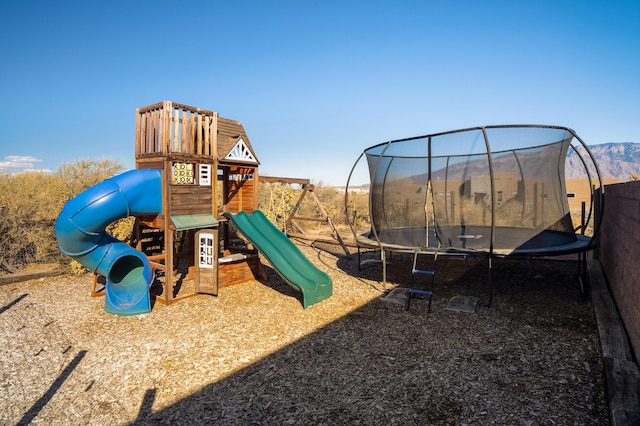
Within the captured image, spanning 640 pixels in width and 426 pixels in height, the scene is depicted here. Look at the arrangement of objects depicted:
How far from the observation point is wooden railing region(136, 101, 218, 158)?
22.8 feet

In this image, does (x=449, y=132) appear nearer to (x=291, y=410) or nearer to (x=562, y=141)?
(x=562, y=141)

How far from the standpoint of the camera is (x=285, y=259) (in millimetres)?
7547

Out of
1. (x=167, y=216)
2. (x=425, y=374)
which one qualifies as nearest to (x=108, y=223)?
(x=167, y=216)

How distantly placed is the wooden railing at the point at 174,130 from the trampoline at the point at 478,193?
12.3ft

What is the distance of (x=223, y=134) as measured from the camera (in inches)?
327

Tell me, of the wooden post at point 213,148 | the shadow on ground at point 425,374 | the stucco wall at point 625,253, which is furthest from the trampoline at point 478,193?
the wooden post at point 213,148

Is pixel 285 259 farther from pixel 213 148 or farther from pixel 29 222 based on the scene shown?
pixel 29 222

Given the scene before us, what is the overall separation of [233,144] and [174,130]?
4.56 feet

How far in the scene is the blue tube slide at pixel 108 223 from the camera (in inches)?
241

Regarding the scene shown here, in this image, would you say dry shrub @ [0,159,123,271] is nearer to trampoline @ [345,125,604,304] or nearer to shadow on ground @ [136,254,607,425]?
shadow on ground @ [136,254,607,425]

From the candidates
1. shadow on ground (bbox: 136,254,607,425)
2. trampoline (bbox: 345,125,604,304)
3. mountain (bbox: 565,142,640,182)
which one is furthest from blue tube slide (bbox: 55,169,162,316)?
mountain (bbox: 565,142,640,182)

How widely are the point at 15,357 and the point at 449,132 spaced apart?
7.70 m

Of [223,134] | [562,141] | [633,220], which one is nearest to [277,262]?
[223,134]

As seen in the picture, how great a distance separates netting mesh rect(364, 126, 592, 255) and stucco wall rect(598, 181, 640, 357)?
34.6 inches
